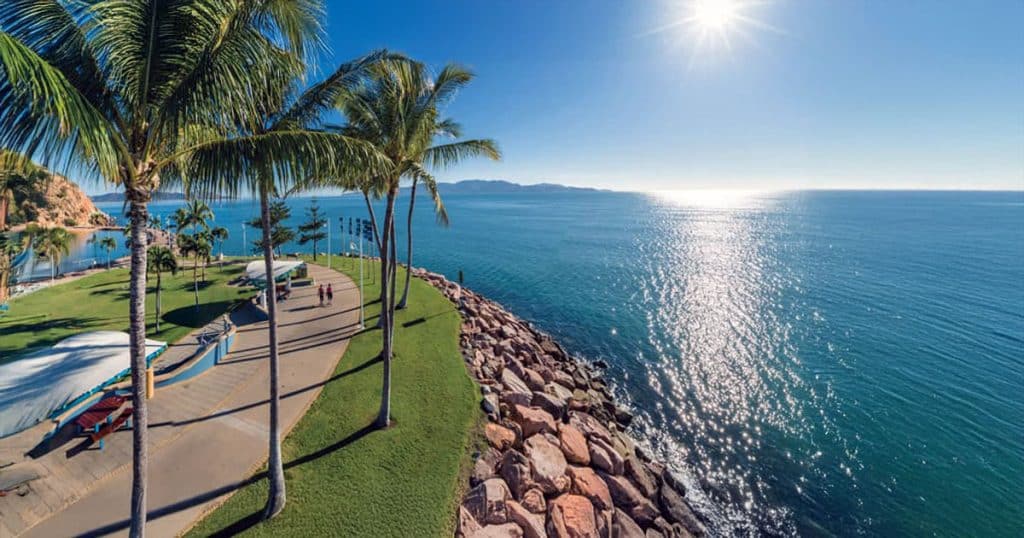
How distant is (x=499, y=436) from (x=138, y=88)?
458 inches

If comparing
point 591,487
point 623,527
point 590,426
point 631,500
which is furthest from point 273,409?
point 590,426

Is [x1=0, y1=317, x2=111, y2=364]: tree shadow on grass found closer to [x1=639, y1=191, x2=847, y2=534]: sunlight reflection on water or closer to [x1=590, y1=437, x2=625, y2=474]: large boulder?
[x1=590, y1=437, x2=625, y2=474]: large boulder

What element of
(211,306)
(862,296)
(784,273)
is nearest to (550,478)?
(211,306)

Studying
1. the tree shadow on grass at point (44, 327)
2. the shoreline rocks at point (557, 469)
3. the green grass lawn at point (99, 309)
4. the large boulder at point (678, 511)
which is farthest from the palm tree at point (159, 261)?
the large boulder at point (678, 511)

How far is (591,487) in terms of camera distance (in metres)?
11.5

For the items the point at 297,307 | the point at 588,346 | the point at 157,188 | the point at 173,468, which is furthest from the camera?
the point at 588,346

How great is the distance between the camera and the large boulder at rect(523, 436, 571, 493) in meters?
10.9

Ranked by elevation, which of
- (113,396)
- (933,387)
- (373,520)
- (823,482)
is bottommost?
(823,482)

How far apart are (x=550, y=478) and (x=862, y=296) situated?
39553mm

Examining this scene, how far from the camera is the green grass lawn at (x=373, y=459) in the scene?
8555mm

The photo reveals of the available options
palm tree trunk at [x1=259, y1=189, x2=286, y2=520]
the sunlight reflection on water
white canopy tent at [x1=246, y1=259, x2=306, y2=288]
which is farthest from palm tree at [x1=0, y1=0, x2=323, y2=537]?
white canopy tent at [x1=246, y1=259, x2=306, y2=288]

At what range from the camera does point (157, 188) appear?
6043 mm

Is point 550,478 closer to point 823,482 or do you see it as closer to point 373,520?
point 373,520

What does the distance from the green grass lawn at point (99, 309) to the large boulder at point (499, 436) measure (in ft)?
57.9
